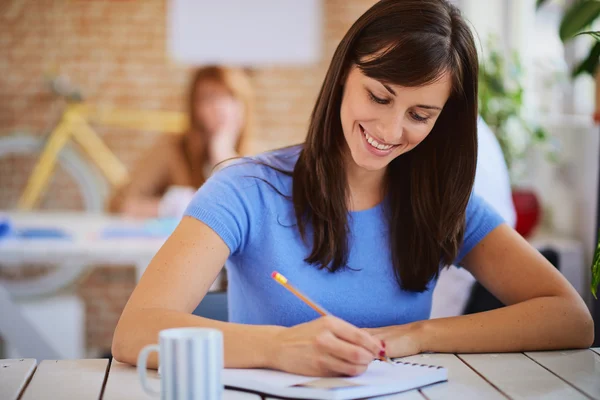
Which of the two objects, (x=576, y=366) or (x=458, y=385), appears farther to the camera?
(x=576, y=366)

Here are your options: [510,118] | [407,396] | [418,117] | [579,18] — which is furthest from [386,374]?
[510,118]

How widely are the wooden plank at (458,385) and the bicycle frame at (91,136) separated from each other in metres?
3.89

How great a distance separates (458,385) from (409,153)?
570 millimetres

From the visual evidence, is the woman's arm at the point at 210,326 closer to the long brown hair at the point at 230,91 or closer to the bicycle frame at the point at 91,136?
the long brown hair at the point at 230,91

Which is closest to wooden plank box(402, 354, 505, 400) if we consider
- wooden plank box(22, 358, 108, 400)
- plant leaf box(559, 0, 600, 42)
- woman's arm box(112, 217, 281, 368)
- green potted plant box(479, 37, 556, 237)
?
woman's arm box(112, 217, 281, 368)

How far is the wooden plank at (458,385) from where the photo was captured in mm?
1077

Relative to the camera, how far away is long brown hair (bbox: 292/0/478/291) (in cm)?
134

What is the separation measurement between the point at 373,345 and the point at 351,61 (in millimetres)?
544

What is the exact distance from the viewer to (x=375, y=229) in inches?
60.0

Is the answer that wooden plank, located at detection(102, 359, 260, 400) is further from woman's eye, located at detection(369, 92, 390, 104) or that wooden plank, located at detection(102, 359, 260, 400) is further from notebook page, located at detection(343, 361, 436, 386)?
woman's eye, located at detection(369, 92, 390, 104)

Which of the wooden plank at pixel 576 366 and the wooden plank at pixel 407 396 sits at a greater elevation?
the wooden plank at pixel 407 396

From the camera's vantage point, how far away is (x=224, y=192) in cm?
140

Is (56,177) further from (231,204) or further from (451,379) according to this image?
(451,379)

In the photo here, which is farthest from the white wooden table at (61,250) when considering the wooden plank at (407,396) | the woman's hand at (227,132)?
the wooden plank at (407,396)
